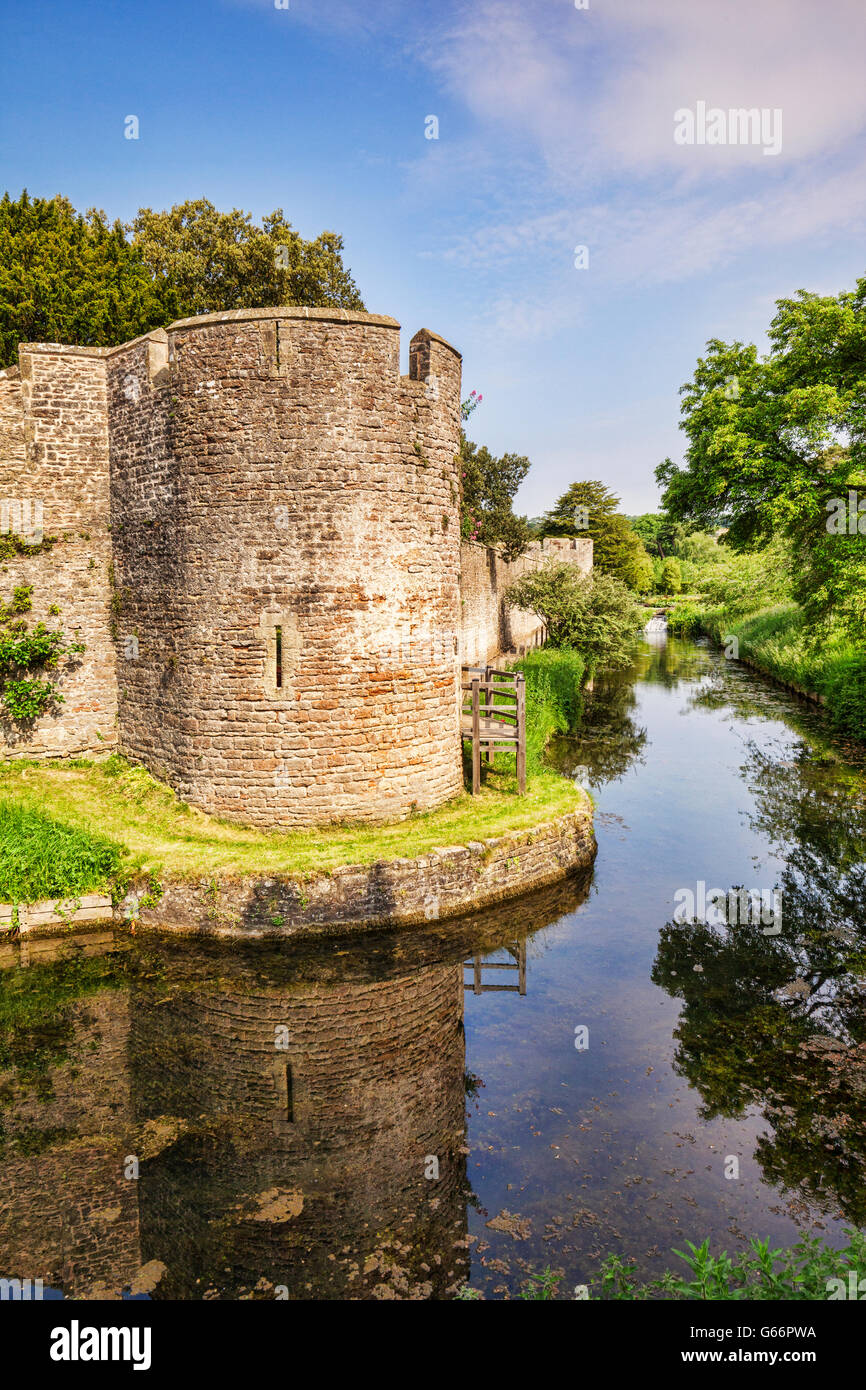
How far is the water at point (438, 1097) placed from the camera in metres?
4.30

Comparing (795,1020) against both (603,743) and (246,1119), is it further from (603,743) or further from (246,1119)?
(603,743)

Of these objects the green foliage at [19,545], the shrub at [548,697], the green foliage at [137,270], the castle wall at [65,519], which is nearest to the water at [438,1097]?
the castle wall at [65,519]

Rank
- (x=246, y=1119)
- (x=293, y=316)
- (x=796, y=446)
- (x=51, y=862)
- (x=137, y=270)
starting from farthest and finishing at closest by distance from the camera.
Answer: (x=137, y=270)
(x=796, y=446)
(x=293, y=316)
(x=51, y=862)
(x=246, y=1119)

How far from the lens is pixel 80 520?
1048 centimetres

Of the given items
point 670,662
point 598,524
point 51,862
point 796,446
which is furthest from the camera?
point 598,524

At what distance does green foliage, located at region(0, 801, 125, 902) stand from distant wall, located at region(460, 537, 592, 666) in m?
7.71

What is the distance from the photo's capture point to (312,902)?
7.73 metres

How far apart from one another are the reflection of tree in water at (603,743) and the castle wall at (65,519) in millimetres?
8487

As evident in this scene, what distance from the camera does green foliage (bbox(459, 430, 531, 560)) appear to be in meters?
20.8

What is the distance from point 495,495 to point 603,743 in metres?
8.53

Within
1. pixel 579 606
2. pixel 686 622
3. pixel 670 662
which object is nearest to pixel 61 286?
pixel 579 606
